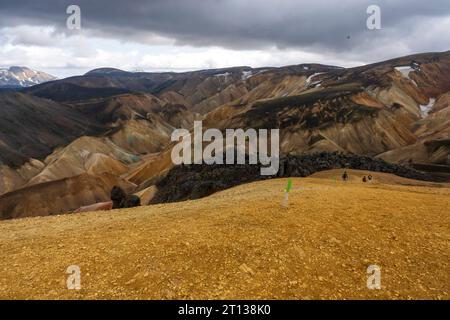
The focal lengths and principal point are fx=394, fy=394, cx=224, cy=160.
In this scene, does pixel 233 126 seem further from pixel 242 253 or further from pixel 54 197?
pixel 242 253

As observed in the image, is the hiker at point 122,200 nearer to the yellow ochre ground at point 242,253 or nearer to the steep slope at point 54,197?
the yellow ochre ground at point 242,253

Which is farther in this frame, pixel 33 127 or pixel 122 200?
pixel 33 127

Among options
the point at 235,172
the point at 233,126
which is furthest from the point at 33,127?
the point at 235,172

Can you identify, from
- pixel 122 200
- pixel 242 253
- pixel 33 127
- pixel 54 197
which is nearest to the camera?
pixel 242 253

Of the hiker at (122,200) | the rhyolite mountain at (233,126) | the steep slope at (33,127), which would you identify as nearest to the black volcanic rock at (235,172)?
the rhyolite mountain at (233,126)

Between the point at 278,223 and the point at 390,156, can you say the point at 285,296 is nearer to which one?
the point at 278,223
